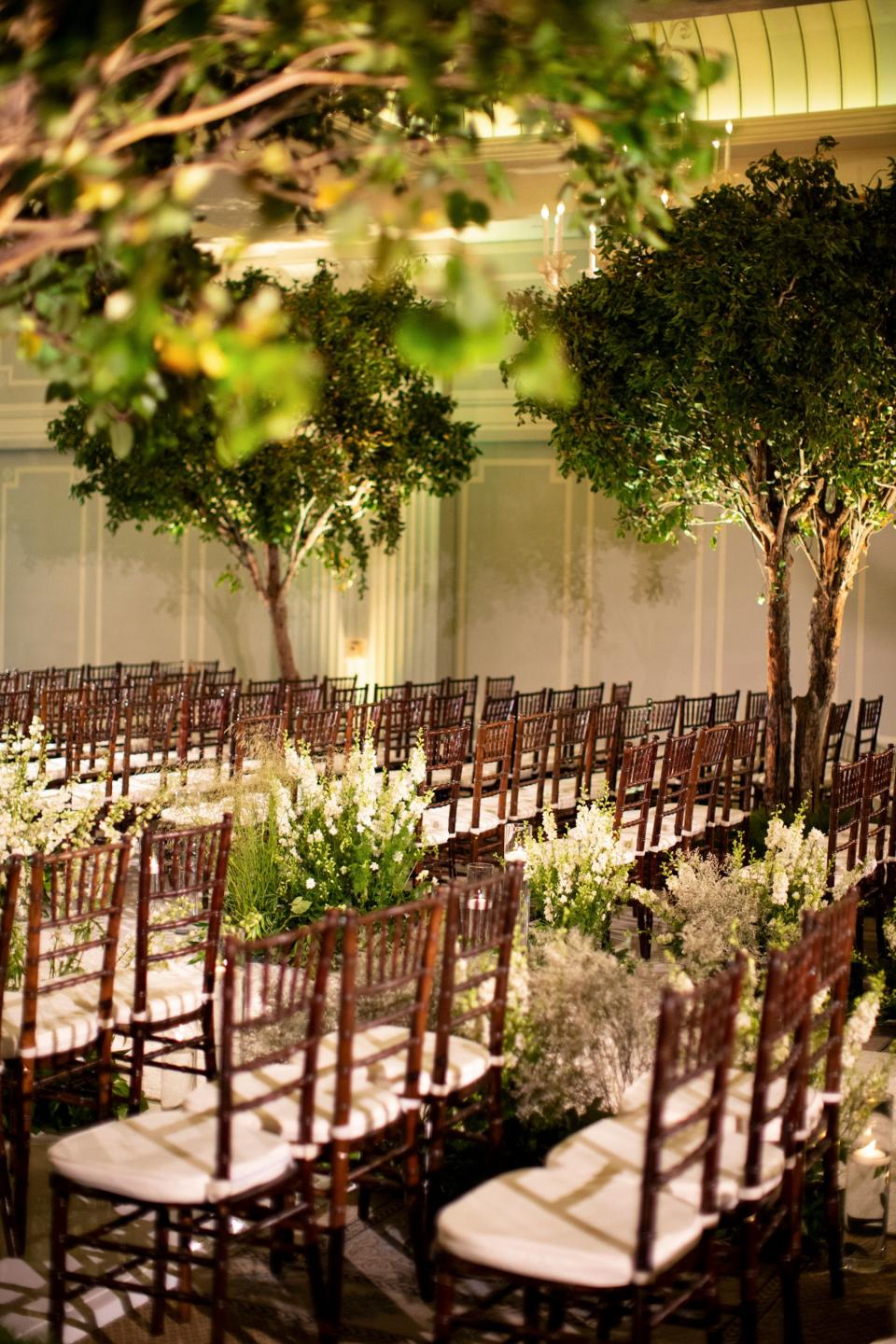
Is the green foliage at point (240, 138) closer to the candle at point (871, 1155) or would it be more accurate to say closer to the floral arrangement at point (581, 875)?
the candle at point (871, 1155)

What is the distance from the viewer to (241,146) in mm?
2246

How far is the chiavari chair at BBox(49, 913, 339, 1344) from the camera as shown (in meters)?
2.56

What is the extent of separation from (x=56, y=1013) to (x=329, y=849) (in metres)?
2.03

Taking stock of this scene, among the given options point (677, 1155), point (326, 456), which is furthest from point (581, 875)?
point (326, 456)

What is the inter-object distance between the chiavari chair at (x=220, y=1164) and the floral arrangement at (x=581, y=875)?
2.11 meters

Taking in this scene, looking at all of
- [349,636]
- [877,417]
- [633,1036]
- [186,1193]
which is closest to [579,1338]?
[186,1193]

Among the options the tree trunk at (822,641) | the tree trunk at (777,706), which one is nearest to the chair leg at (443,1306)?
the tree trunk at (777,706)

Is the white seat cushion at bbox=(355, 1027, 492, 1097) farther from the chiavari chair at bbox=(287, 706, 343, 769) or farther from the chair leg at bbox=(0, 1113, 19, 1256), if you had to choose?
the chiavari chair at bbox=(287, 706, 343, 769)

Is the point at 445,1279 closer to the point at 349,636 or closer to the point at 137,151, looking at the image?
the point at 137,151

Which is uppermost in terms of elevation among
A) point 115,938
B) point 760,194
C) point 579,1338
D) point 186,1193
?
point 760,194

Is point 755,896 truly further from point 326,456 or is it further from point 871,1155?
point 326,456

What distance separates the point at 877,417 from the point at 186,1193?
19.6 ft

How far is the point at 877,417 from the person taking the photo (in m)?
7.51

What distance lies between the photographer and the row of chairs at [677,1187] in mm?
2330
